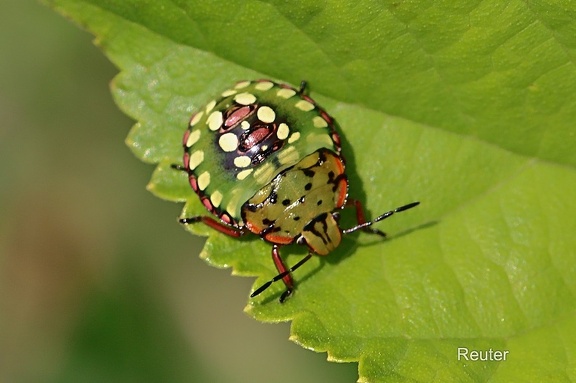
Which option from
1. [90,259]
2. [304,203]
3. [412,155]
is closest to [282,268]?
[304,203]

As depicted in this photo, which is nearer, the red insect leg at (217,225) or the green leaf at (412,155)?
the green leaf at (412,155)

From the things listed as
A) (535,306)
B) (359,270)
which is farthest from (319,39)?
(535,306)

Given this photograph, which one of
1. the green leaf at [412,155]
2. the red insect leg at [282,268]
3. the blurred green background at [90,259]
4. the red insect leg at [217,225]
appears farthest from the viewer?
the blurred green background at [90,259]

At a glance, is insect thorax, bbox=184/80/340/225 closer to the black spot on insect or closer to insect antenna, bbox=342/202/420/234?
the black spot on insect

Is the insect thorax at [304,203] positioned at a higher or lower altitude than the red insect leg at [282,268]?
higher

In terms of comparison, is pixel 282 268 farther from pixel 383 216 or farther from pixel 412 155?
pixel 412 155

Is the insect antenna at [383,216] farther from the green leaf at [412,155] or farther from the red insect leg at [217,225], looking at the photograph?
the red insect leg at [217,225]

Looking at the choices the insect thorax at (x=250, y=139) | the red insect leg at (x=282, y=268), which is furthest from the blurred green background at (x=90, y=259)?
the insect thorax at (x=250, y=139)

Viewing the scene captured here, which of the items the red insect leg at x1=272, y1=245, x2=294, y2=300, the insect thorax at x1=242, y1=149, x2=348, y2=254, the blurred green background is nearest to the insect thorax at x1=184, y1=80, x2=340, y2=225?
the insect thorax at x1=242, y1=149, x2=348, y2=254
